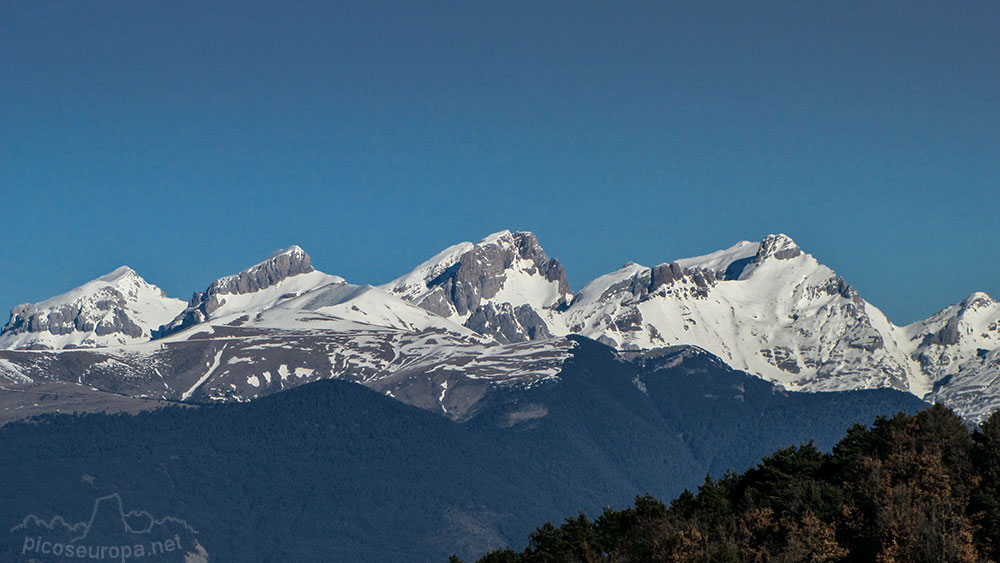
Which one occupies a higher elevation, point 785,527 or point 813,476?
point 813,476

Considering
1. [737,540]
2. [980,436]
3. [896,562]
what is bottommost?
[896,562]

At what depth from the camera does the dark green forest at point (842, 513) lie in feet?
460

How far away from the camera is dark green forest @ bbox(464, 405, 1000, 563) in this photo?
460 ft

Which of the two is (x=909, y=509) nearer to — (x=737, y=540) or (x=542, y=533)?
(x=737, y=540)

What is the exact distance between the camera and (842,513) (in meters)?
162

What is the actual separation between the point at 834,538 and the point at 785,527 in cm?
884

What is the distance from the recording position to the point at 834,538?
15262 cm

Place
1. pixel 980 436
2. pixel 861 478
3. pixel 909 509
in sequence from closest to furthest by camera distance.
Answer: pixel 909 509
pixel 861 478
pixel 980 436

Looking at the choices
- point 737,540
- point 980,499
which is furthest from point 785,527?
point 980,499

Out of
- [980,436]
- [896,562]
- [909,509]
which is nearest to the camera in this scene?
[896,562]

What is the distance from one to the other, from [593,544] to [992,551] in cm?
5123

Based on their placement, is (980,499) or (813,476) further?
(813,476)

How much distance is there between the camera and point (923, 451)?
576ft

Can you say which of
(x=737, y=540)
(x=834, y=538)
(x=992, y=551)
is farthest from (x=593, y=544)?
(x=992, y=551)
